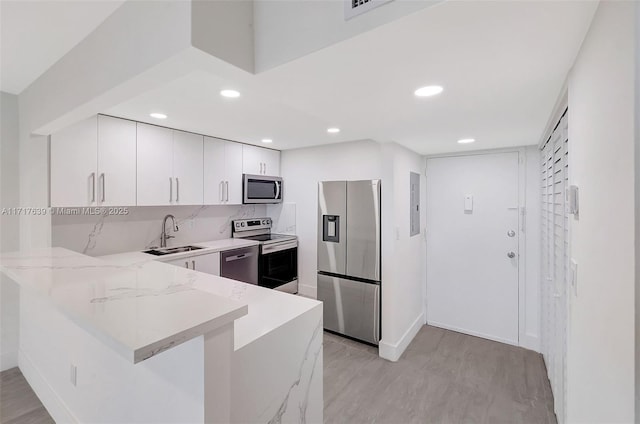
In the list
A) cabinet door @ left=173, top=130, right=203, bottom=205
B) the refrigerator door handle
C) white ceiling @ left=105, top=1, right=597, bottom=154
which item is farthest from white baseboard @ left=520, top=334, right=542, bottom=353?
cabinet door @ left=173, top=130, right=203, bottom=205

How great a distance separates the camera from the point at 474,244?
3.31 metres

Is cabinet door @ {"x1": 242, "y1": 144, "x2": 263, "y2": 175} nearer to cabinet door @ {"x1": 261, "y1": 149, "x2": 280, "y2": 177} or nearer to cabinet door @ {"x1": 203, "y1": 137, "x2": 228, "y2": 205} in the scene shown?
cabinet door @ {"x1": 261, "y1": 149, "x2": 280, "y2": 177}

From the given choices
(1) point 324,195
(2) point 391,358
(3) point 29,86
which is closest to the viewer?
(3) point 29,86

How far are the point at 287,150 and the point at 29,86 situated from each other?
8.63ft

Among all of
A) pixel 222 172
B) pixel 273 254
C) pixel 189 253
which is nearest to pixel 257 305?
pixel 189 253

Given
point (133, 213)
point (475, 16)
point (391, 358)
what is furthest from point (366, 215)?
point (133, 213)

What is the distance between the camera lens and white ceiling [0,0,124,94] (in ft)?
4.34

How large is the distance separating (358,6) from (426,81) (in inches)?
22.3

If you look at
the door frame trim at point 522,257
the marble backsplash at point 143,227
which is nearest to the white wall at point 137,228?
the marble backsplash at point 143,227

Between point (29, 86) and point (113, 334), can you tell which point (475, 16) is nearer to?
point (113, 334)

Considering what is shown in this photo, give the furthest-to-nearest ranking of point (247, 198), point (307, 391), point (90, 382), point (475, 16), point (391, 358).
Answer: point (247, 198)
point (391, 358)
point (90, 382)
point (307, 391)
point (475, 16)

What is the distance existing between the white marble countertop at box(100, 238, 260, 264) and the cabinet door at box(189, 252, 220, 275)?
0.04 metres

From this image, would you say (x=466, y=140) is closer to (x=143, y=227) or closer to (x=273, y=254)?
(x=273, y=254)

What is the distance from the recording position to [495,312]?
3219mm
